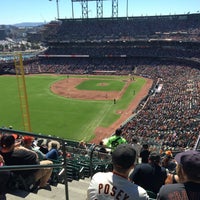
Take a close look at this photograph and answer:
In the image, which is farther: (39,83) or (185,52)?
(185,52)

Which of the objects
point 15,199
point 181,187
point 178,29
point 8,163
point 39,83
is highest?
point 181,187

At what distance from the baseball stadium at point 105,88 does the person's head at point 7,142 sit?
49 cm

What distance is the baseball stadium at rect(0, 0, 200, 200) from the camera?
86.8 feet

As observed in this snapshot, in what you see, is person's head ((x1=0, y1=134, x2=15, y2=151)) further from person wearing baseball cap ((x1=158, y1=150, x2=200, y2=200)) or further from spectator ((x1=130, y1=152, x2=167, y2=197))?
person wearing baseball cap ((x1=158, y1=150, x2=200, y2=200))

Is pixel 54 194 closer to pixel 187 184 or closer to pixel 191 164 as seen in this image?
pixel 187 184

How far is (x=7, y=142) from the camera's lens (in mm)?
5684

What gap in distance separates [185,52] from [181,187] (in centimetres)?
7097

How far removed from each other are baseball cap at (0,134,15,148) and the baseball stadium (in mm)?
483

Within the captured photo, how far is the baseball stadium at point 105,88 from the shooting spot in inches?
1042

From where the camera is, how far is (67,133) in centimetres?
3366

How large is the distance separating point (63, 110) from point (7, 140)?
3690 cm

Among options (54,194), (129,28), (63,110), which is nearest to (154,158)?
(54,194)

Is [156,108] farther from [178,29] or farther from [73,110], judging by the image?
[178,29]

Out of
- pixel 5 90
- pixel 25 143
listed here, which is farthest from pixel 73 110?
pixel 25 143
